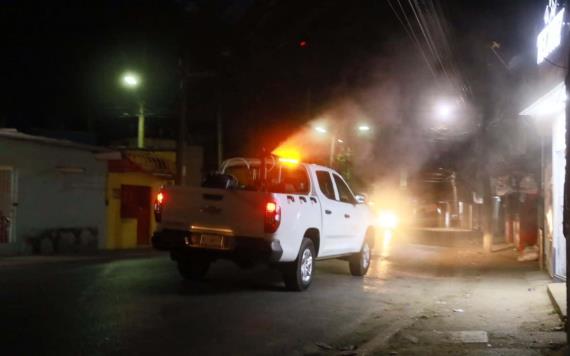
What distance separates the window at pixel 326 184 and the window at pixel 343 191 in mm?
239

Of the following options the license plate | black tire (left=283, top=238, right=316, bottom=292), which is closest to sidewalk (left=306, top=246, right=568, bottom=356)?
black tire (left=283, top=238, right=316, bottom=292)

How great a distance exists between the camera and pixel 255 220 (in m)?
9.49

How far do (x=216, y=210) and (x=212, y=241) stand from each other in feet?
1.57

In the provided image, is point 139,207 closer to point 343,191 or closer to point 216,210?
point 343,191

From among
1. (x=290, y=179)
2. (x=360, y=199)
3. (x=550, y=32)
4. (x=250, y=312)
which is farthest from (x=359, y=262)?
(x=550, y=32)

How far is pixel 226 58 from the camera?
25625 millimetres

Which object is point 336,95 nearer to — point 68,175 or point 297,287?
point 68,175

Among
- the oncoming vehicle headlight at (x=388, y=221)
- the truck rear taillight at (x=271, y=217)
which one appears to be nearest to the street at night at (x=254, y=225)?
the truck rear taillight at (x=271, y=217)

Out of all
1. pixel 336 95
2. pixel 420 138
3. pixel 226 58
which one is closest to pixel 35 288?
pixel 226 58

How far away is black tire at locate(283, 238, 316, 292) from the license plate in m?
1.15

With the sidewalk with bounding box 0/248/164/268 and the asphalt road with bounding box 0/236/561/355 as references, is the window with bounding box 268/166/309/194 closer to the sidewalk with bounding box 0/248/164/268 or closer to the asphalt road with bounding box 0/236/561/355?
the asphalt road with bounding box 0/236/561/355

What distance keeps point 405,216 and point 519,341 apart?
152 feet

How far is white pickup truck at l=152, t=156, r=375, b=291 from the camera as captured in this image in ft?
31.1

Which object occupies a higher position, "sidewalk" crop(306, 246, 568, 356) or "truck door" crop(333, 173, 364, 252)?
"truck door" crop(333, 173, 364, 252)
